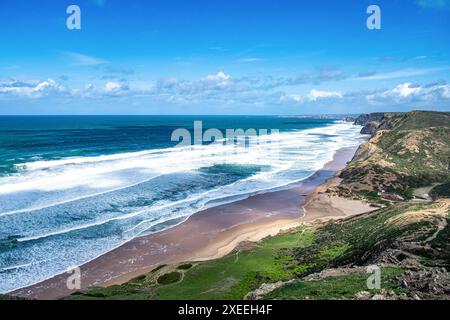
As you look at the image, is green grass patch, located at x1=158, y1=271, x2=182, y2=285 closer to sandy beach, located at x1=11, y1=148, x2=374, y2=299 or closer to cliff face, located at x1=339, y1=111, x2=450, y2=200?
sandy beach, located at x1=11, y1=148, x2=374, y2=299

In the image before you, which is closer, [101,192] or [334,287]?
[334,287]

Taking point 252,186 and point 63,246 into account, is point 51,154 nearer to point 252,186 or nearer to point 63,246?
point 252,186

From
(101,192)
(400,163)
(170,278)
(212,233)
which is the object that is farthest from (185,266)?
(400,163)

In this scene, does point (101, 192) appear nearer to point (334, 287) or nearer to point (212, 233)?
point (212, 233)

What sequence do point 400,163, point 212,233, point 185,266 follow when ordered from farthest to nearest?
point 400,163, point 212,233, point 185,266

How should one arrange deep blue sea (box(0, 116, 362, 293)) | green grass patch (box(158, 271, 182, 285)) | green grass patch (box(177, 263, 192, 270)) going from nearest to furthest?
1. green grass patch (box(158, 271, 182, 285))
2. green grass patch (box(177, 263, 192, 270))
3. deep blue sea (box(0, 116, 362, 293))

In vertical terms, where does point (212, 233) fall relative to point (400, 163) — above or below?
below

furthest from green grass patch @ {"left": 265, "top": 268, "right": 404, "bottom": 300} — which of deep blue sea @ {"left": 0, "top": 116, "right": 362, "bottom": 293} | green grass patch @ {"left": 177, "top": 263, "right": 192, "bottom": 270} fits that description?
deep blue sea @ {"left": 0, "top": 116, "right": 362, "bottom": 293}

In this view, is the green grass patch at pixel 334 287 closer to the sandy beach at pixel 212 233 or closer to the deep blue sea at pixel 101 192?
the sandy beach at pixel 212 233

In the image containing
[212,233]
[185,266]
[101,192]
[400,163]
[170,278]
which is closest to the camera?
[170,278]
